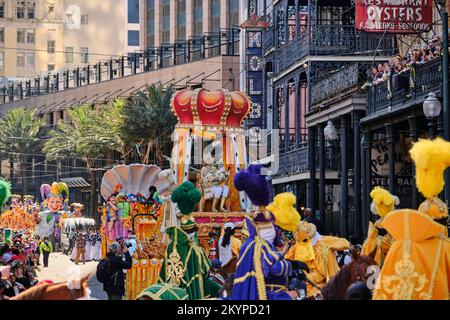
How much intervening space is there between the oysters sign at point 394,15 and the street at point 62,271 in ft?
31.3

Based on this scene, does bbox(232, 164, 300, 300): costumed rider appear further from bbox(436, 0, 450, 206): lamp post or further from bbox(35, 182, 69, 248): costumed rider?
bbox(35, 182, 69, 248): costumed rider

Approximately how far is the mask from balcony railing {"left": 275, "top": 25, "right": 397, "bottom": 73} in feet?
85.8

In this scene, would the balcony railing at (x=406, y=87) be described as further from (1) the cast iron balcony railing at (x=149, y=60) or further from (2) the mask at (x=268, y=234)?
(1) the cast iron balcony railing at (x=149, y=60)

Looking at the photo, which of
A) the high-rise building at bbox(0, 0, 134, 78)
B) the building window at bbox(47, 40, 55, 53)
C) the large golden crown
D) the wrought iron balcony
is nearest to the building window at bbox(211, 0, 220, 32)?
the wrought iron balcony

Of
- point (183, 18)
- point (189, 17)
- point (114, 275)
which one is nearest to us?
point (114, 275)

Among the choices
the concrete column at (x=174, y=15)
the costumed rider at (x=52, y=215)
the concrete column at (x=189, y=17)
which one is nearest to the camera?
the costumed rider at (x=52, y=215)

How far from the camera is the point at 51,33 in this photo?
133750mm

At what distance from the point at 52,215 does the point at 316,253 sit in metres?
30.6

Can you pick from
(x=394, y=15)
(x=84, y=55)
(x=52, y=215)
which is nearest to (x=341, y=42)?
(x=394, y=15)

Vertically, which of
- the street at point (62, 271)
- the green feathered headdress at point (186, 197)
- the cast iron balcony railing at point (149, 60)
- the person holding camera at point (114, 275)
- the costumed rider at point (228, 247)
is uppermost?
the cast iron balcony railing at point (149, 60)

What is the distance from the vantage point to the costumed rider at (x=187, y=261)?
1625 cm

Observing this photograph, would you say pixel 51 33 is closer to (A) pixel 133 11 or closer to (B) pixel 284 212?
(A) pixel 133 11

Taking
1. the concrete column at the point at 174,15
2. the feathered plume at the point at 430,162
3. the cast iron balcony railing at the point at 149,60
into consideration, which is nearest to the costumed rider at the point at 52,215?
the cast iron balcony railing at the point at 149,60
